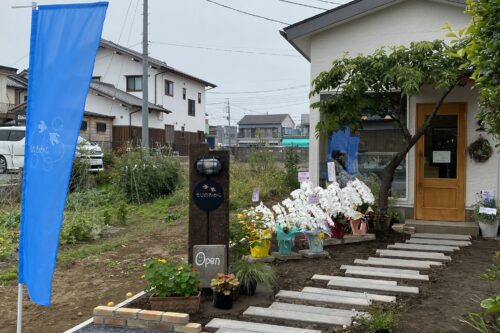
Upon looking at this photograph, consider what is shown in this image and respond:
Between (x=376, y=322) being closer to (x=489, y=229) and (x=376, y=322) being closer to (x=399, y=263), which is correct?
(x=399, y=263)

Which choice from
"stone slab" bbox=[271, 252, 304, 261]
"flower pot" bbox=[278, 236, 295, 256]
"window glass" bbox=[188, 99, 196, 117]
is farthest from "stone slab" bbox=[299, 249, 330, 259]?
"window glass" bbox=[188, 99, 196, 117]

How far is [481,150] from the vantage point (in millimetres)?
8281

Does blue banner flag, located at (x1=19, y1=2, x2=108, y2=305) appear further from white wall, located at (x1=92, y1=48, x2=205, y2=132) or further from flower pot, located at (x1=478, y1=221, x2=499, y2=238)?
white wall, located at (x1=92, y1=48, x2=205, y2=132)

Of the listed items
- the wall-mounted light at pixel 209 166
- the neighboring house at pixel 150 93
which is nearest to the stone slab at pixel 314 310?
the wall-mounted light at pixel 209 166

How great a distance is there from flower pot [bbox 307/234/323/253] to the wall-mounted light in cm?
207

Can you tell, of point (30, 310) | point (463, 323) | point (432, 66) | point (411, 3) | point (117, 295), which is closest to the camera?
point (463, 323)

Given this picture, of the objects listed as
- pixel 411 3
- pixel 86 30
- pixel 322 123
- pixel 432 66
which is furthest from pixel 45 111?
pixel 411 3

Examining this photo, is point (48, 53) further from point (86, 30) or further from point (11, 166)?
point (11, 166)

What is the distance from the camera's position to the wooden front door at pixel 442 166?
852 cm

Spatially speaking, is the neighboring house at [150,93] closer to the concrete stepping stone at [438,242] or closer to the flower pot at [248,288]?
the concrete stepping stone at [438,242]

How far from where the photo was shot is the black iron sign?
16.4 ft

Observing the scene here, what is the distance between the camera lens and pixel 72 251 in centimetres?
739

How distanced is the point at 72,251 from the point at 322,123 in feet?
14.4

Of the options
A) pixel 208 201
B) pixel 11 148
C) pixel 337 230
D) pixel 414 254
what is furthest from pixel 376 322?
pixel 11 148
